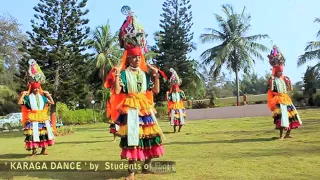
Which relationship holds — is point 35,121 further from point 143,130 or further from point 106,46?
point 106,46

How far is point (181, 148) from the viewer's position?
749 centimetres

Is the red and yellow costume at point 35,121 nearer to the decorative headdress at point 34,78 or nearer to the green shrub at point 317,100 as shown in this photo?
the decorative headdress at point 34,78

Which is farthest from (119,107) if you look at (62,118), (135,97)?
(62,118)

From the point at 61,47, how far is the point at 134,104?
55.0ft

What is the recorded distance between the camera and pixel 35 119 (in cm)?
739

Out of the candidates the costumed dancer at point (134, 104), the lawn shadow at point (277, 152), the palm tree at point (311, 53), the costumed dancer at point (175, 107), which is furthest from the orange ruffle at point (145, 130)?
the palm tree at point (311, 53)

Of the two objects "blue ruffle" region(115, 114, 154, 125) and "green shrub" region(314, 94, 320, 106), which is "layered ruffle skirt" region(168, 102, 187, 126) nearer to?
"blue ruffle" region(115, 114, 154, 125)

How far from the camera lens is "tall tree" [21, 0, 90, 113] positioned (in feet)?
65.7

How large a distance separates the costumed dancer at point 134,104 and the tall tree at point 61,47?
51.2 feet

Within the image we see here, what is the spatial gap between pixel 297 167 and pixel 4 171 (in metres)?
4.26

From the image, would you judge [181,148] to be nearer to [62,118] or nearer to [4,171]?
[4,171]

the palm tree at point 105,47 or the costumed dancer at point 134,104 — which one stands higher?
the palm tree at point 105,47

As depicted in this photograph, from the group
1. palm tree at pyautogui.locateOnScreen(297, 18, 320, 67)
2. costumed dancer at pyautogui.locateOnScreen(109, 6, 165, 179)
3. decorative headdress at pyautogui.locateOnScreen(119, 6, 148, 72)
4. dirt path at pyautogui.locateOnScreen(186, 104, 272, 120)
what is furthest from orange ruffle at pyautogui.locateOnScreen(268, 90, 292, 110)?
palm tree at pyautogui.locateOnScreen(297, 18, 320, 67)

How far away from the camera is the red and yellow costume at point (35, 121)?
7.37m
